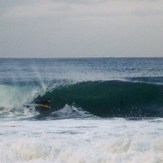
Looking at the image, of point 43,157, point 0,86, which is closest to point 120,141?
point 43,157

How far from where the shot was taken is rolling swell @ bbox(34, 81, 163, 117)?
1845cm

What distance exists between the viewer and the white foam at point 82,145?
301 inches

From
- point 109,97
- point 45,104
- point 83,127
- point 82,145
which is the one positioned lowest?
point 109,97

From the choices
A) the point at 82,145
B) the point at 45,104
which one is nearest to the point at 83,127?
the point at 82,145

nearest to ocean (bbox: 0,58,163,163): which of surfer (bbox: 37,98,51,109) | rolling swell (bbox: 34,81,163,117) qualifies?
rolling swell (bbox: 34,81,163,117)

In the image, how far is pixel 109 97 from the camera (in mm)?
21312

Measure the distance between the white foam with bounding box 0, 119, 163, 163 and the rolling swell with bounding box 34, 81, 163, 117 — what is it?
6033 mm

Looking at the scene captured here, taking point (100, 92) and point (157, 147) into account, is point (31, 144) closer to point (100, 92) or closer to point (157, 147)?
point (157, 147)

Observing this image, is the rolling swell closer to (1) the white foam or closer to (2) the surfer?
(2) the surfer

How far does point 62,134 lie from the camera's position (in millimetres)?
10438

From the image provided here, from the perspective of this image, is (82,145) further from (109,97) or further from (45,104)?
(109,97)

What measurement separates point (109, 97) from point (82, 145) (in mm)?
12634

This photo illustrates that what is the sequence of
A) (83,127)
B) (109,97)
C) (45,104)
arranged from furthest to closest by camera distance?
(109,97), (45,104), (83,127)

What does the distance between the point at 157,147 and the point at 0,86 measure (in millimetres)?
18030
